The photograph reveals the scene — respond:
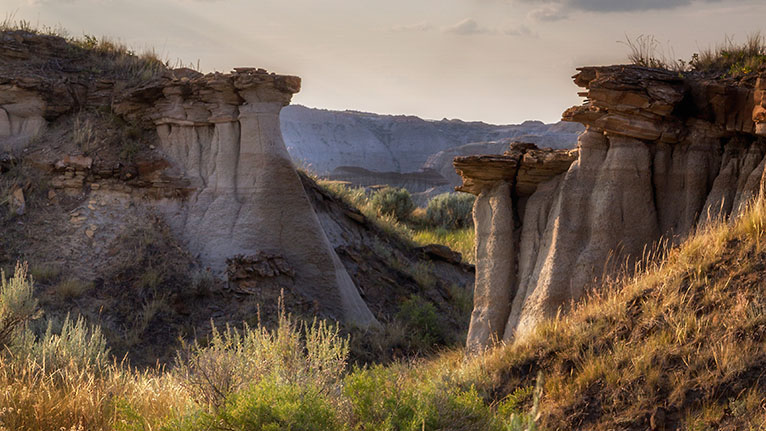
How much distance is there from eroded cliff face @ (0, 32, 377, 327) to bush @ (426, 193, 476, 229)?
1430cm

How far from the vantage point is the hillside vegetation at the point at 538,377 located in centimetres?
544

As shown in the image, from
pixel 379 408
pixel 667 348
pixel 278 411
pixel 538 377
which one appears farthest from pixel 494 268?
pixel 278 411

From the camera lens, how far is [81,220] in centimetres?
1380

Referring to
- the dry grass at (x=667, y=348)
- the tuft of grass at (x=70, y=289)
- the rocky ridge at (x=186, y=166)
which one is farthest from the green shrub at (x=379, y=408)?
the tuft of grass at (x=70, y=289)

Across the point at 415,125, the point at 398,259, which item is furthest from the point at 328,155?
the point at 398,259

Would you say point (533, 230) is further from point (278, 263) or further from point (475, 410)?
point (278, 263)

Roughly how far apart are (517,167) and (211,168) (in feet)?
23.4

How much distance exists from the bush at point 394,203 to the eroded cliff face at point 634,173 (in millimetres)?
16824

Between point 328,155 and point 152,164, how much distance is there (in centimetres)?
7603

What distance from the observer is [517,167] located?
9.46 m

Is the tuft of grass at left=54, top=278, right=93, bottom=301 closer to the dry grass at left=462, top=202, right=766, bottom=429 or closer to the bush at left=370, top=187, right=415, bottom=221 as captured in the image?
the dry grass at left=462, top=202, right=766, bottom=429

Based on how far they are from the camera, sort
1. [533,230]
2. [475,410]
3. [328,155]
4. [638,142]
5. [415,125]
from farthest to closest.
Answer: [415,125] → [328,155] → [533,230] → [638,142] → [475,410]

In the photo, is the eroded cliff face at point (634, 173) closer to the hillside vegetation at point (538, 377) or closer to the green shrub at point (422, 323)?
the hillside vegetation at point (538, 377)

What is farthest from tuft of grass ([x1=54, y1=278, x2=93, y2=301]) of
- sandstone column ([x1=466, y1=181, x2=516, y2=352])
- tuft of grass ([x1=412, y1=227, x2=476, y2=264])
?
tuft of grass ([x1=412, y1=227, x2=476, y2=264])
